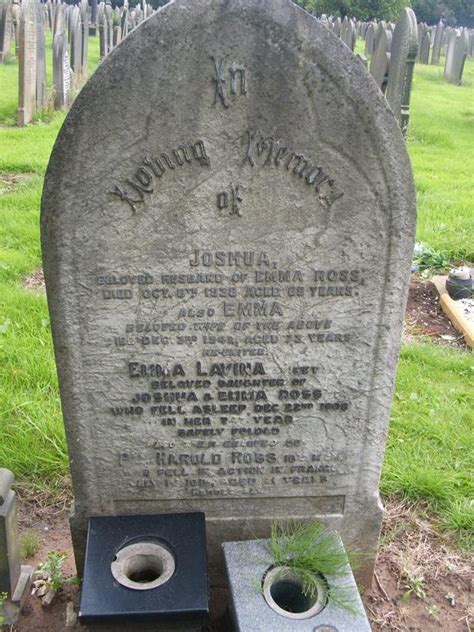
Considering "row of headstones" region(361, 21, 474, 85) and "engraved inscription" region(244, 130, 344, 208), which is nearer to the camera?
"engraved inscription" region(244, 130, 344, 208)

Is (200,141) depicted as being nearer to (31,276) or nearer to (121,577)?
(121,577)

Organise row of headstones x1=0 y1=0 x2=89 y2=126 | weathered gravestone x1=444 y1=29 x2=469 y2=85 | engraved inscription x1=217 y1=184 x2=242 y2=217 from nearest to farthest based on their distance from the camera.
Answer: engraved inscription x1=217 y1=184 x2=242 y2=217, row of headstones x1=0 y1=0 x2=89 y2=126, weathered gravestone x1=444 y1=29 x2=469 y2=85

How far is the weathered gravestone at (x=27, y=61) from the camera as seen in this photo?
29.6 ft

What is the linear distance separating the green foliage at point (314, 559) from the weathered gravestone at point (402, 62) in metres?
6.99

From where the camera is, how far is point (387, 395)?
243 cm

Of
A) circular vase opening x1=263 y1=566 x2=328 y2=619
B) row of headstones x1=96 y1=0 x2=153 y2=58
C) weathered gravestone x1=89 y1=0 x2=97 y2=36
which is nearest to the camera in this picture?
circular vase opening x1=263 y1=566 x2=328 y2=619

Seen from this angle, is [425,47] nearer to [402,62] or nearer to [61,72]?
[402,62]

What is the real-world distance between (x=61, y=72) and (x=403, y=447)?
8839mm

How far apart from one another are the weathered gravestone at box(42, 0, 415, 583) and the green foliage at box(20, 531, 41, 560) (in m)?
0.33

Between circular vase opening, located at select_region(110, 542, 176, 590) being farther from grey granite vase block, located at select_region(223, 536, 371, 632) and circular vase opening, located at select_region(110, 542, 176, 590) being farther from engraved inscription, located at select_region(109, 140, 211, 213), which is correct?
engraved inscription, located at select_region(109, 140, 211, 213)

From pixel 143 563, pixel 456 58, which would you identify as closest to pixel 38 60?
pixel 143 563

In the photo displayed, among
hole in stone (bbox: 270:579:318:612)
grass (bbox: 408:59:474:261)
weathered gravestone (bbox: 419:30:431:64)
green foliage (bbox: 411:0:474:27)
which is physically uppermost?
green foliage (bbox: 411:0:474:27)

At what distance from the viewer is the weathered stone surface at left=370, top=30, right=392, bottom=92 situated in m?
8.94

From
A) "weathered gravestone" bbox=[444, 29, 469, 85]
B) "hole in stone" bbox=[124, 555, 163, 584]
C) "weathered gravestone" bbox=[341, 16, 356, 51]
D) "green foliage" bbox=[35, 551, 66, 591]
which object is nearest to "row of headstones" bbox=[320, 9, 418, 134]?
"weathered gravestone" bbox=[341, 16, 356, 51]
